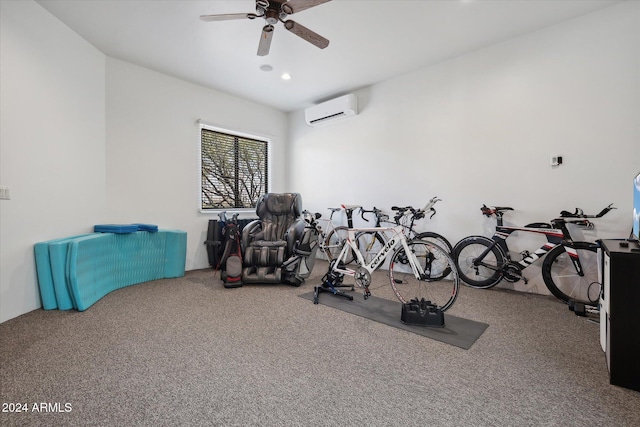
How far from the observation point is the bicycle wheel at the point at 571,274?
2742 mm

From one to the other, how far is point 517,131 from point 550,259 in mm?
1492

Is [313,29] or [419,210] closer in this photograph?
[313,29]

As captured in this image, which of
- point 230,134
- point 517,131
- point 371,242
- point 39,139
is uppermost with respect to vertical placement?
point 230,134

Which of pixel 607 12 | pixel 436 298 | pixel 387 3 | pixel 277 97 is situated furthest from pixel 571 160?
pixel 277 97

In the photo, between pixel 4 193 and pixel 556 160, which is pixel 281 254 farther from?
pixel 556 160

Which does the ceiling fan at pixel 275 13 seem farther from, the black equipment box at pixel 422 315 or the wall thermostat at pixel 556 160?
the wall thermostat at pixel 556 160

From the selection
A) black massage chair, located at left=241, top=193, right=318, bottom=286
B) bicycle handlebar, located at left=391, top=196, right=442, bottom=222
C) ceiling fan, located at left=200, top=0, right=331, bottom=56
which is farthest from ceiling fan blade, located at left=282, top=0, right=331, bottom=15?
bicycle handlebar, located at left=391, top=196, right=442, bottom=222

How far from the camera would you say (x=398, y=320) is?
2355mm

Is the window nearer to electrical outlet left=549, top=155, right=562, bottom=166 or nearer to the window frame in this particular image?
the window frame

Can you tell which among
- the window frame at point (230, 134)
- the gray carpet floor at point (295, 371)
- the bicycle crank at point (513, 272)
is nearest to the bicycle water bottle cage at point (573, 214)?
the bicycle crank at point (513, 272)

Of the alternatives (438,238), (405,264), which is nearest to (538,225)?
(438,238)

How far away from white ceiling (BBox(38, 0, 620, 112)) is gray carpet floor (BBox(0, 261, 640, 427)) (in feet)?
9.51

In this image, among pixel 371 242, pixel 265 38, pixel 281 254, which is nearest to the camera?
pixel 265 38

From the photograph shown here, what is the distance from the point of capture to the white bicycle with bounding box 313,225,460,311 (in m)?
2.42
